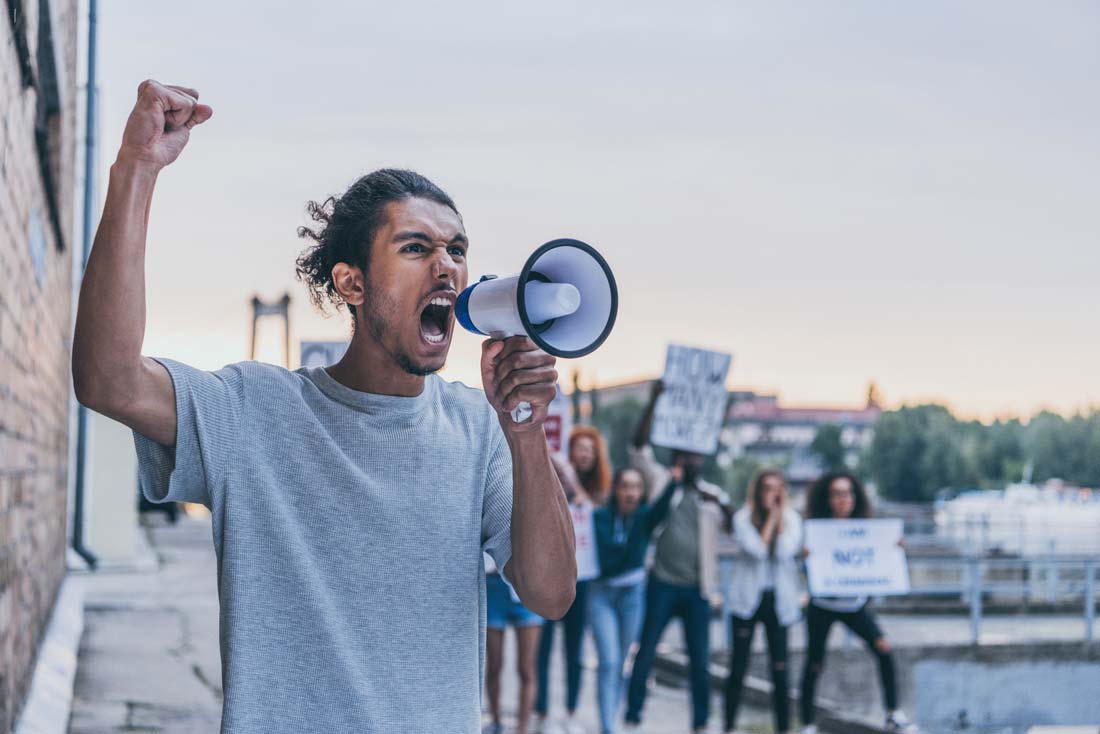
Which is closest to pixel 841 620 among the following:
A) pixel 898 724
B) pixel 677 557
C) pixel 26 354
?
pixel 898 724

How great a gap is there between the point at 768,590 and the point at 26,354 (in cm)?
528

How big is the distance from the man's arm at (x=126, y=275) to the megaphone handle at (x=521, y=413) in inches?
20.6

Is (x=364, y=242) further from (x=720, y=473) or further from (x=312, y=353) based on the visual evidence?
(x=720, y=473)

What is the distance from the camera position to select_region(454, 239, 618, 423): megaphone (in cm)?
184

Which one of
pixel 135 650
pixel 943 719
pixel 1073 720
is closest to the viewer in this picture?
pixel 135 650

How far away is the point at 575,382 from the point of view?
31219 mm

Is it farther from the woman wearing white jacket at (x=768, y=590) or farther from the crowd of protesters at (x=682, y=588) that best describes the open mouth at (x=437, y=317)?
the woman wearing white jacket at (x=768, y=590)

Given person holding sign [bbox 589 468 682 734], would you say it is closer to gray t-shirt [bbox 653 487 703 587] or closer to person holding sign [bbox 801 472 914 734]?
gray t-shirt [bbox 653 487 703 587]

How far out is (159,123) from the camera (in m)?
1.87

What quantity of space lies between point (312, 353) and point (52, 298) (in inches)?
139

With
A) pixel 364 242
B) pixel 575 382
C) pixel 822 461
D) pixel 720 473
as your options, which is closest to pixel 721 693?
pixel 364 242

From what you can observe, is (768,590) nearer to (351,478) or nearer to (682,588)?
(682,588)

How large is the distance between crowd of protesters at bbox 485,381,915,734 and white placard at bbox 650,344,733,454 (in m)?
0.13

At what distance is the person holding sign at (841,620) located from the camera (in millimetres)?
8539
